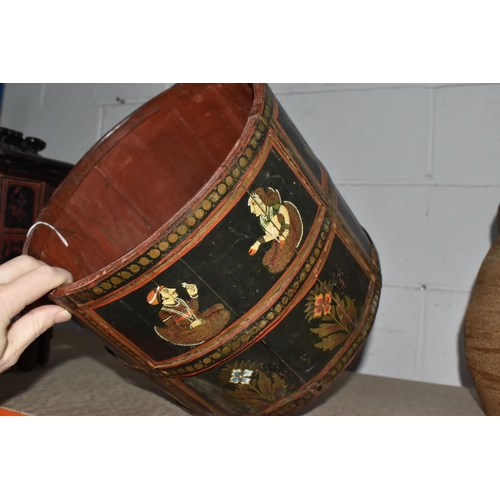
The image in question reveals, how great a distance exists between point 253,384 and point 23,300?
478 millimetres

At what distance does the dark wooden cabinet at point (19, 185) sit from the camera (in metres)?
1.47

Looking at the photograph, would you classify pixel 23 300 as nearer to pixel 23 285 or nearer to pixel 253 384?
pixel 23 285

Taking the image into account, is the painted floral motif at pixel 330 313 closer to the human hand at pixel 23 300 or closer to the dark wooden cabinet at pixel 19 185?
the human hand at pixel 23 300

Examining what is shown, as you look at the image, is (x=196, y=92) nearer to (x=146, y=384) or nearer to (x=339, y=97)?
(x=339, y=97)

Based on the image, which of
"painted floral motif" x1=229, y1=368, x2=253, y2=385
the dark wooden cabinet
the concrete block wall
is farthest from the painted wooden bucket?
the concrete block wall

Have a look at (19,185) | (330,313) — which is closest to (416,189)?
(330,313)

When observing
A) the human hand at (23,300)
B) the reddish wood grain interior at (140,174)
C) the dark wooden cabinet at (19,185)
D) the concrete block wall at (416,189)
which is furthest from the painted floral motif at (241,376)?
the concrete block wall at (416,189)

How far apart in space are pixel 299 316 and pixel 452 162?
3.39 ft

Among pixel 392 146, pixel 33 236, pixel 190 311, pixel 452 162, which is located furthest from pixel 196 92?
pixel 452 162

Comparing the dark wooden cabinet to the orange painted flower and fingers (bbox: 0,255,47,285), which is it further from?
the orange painted flower

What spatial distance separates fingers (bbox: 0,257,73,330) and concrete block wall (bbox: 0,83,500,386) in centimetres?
124

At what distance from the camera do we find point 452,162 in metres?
1.77

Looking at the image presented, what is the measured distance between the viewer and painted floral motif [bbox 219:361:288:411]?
1045 mm

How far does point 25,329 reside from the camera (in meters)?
0.97
